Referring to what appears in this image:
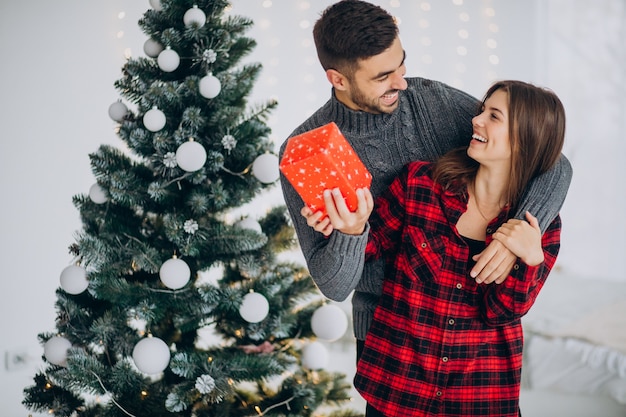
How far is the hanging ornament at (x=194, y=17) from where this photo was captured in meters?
1.81

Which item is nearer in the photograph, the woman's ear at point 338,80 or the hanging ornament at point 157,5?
the woman's ear at point 338,80

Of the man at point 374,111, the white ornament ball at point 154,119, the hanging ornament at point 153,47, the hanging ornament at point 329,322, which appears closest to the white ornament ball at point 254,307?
the hanging ornament at point 329,322

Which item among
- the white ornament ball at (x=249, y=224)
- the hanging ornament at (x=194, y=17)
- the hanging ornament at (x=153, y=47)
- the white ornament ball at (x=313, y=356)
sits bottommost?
the white ornament ball at (x=313, y=356)

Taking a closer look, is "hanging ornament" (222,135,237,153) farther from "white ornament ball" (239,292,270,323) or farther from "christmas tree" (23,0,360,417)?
"white ornament ball" (239,292,270,323)

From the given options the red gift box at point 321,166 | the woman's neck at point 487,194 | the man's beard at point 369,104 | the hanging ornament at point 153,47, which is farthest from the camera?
the hanging ornament at point 153,47

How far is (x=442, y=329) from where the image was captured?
138cm

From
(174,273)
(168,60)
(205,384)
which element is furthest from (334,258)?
(168,60)

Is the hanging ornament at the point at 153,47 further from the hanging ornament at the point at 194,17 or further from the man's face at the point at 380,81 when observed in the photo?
the man's face at the point at 380,81

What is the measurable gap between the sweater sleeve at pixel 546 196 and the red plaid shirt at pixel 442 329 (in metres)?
0.06

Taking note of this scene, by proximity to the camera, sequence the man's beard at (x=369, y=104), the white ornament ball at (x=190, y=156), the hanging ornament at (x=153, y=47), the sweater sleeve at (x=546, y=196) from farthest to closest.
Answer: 1. the hanging ornament at (x=153, y=47)
2. the white ornament ball at (x=190, y=156)
3. the man's beard at (x=369, y=104)
4. the sweater sleeve at (x=546, y=196)

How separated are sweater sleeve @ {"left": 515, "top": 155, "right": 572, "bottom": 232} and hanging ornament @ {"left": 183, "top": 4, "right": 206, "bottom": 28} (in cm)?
104

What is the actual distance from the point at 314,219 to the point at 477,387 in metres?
0.53

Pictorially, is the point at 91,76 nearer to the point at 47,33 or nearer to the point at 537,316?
the point at 47,33

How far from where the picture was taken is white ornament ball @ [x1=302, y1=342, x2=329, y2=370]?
6.62 feet
